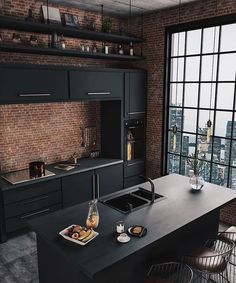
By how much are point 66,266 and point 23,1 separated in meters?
4.02

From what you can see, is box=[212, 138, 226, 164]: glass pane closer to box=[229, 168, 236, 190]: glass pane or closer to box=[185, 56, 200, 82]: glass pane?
box=[229, 168, 236, 190]: glass pane

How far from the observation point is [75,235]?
2543mm

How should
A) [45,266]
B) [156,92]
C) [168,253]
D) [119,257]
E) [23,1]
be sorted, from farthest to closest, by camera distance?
[156,92]
[23,1]
[168,253]
[45,266]
[119,257]

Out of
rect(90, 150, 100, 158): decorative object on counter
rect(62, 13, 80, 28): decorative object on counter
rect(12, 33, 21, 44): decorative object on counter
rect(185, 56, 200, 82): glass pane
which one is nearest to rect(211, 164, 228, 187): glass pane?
rect(185, 56, 200, 82): glass pane

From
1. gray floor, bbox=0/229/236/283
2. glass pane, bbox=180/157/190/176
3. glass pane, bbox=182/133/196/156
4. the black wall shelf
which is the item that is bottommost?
gray floor, bbox=0/229/236/283

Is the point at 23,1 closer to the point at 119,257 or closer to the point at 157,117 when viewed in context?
the point at 157,117

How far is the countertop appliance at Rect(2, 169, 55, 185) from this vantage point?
4305 mm

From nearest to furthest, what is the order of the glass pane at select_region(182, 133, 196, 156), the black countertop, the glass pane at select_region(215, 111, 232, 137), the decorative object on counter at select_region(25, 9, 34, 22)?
the black countertop
the decorative object on counter at select_region(25, 9, 34, 22)
the glass pane at select_region(215, 111, 232, 137)
the glass pane at select_region(182, 133, 196, 156)

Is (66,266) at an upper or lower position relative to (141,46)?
lower

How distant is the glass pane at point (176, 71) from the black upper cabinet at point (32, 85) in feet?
6.81

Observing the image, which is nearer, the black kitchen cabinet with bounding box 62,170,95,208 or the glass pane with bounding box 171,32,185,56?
the black kitchen cabinet with bounding box 62,170,95,208

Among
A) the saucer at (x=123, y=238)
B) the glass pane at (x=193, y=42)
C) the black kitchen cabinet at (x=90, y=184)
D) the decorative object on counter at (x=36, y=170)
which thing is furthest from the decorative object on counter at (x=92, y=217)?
the glass pane at (x=193, y=42)

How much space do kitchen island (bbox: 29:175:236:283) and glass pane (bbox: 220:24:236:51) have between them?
2315mm

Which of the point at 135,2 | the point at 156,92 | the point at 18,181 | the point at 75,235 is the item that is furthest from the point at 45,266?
the point at 135,2
